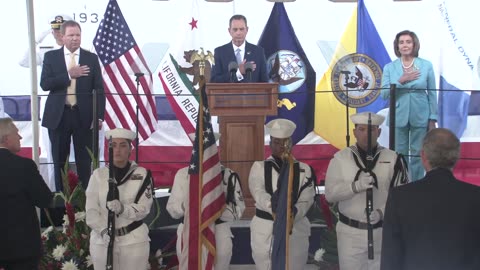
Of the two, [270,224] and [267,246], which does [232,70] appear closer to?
[270,224]

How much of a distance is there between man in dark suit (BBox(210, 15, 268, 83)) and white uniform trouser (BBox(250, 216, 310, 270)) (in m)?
2.00

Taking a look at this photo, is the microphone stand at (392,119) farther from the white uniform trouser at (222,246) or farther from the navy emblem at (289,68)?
the navy emblem at (289,68)

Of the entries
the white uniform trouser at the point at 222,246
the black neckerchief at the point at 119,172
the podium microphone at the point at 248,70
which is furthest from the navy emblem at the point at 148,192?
the podium microphone at the point at 248,70

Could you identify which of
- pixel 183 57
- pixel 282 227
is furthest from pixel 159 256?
pixel 183 57

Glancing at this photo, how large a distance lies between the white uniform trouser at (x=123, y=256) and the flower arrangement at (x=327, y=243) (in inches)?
69.2

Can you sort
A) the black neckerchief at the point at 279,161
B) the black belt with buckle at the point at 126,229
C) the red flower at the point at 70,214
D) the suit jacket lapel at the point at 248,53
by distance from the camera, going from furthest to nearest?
the suit jacket lapel at the point at 248,53, the red flower at the point at 70,214, the black neckerchief at the point at 279,161, the black belt with buckle at the point at 126,229

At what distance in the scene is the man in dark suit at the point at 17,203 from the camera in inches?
193

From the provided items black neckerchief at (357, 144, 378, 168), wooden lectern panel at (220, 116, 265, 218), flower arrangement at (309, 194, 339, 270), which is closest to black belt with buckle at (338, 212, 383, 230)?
black neckerchief at (357, 144, 378, 168)

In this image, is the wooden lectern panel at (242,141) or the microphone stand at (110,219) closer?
the microphone stand at (110,219)

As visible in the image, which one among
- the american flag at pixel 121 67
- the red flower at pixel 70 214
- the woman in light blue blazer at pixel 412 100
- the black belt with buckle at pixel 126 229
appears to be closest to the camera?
the black belt with buckle at pixel 126 229

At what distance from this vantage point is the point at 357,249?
5.63 m

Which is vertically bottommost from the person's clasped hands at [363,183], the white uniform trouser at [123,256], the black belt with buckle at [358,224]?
the white uniform trouser at [123,256]

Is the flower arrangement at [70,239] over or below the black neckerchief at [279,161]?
below

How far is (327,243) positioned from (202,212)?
1.53 metres
